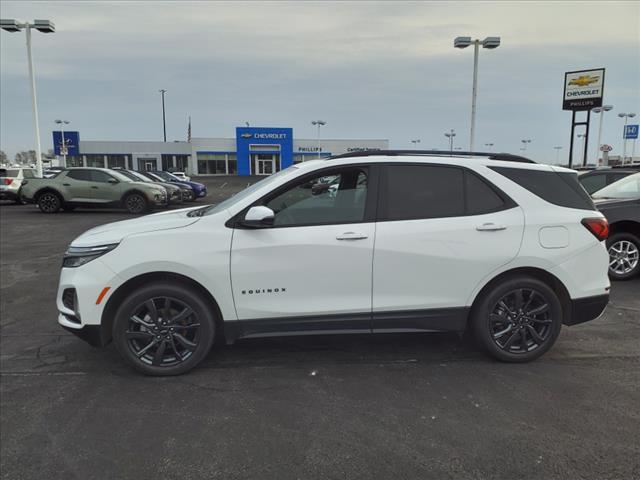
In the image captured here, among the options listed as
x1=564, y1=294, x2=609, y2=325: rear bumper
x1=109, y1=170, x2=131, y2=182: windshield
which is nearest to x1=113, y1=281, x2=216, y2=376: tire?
x1=564, y1=294, x2=609, y2=325: rear bumper

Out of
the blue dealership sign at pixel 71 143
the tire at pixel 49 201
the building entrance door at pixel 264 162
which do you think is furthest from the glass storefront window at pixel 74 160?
the tire at pixel 49 201

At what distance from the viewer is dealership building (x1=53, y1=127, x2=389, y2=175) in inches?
2571

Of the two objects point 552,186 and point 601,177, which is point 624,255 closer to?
point 601,177

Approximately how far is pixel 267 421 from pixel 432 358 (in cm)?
170

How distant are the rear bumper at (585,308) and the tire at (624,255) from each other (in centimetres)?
347

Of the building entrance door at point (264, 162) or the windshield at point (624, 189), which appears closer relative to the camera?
the windshield at point (624, 189)

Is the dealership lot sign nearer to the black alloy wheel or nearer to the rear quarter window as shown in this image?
the rear quarter window

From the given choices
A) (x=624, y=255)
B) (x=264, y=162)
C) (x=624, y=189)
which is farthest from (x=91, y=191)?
(x=264, y=162)

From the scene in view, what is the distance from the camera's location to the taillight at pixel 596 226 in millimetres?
4059

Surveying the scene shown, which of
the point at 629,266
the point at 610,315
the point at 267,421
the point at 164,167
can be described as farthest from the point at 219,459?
the point at 164,167

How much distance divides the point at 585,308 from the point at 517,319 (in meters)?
0.62

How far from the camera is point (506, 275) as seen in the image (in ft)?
13.2

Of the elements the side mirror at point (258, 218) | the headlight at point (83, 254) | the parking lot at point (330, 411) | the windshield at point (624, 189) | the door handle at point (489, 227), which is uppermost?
the windshield at point (624, 189)

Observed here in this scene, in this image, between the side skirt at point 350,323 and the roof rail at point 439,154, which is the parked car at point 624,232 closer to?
the roof rail at point 439,154
